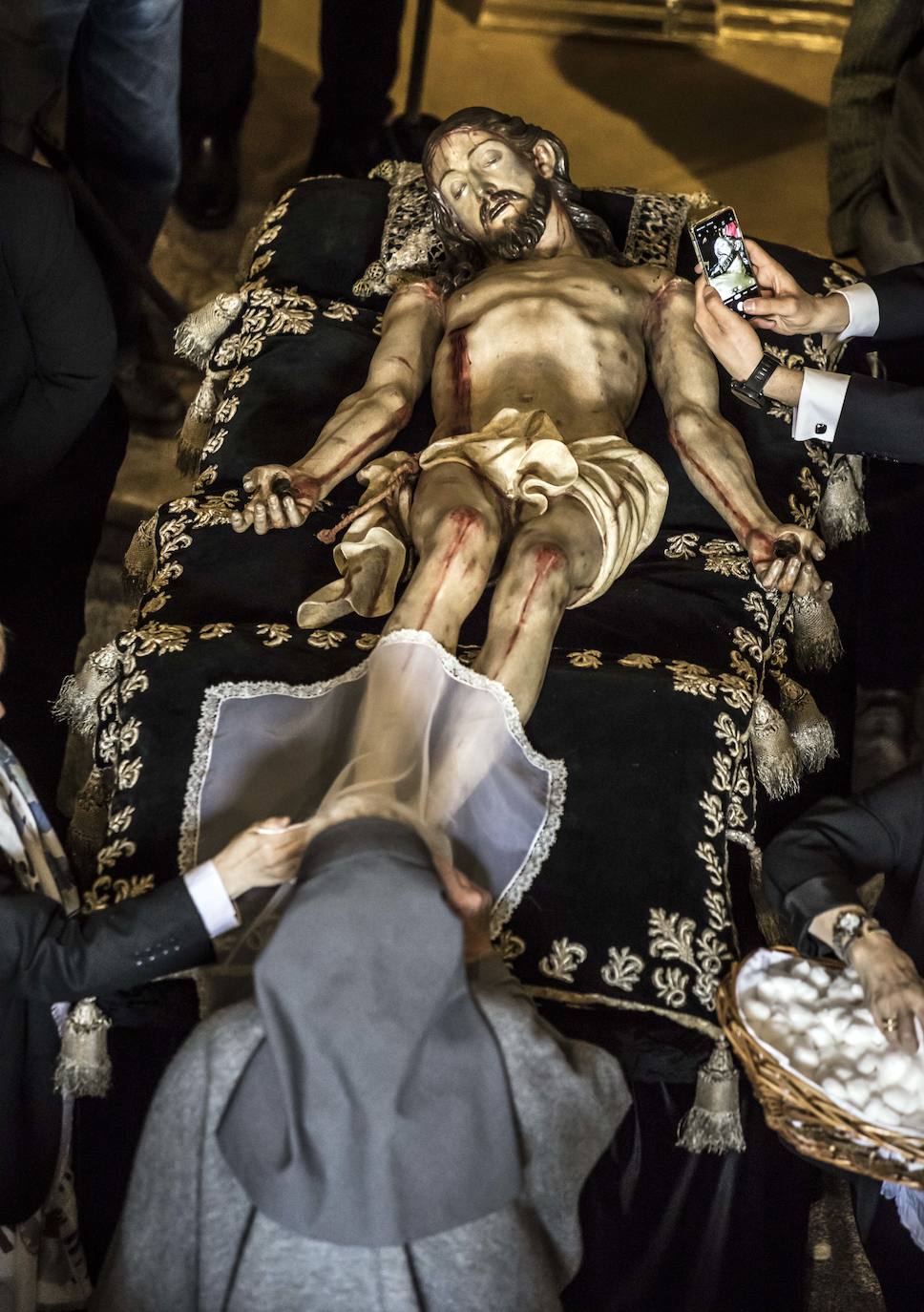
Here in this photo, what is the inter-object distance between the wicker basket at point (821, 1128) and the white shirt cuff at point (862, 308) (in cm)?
208

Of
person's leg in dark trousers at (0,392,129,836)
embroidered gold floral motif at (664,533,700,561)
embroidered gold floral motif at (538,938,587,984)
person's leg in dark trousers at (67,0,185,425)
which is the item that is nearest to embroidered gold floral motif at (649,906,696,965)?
embroidered gold floral motif at (538,938,587,984)

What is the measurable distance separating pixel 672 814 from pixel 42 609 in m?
1.71

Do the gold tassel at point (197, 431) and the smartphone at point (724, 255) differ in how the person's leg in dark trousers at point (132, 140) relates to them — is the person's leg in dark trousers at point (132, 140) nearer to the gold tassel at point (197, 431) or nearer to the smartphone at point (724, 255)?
the gold tassel at point (197, 431)

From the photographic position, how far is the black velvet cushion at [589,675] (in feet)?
9.48

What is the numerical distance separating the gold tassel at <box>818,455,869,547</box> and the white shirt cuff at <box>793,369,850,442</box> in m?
0.49

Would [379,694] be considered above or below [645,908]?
above

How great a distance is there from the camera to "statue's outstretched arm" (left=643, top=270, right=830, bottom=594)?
129 inches

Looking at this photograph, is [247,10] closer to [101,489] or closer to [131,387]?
[131,387]

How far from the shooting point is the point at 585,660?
10.5ft

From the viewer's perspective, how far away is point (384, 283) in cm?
416

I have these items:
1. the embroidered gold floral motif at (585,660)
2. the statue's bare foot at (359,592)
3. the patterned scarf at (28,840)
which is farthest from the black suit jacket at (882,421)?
the patterned scarf at (28,840)

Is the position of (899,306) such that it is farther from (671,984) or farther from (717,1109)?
(717,1109)

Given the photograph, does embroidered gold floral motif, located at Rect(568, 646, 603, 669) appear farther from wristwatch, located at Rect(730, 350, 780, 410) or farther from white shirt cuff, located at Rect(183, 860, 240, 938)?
white shirt cuff, located at Rect(183, 860, 240, 938)

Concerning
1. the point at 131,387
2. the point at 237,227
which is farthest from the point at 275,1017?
the point at 237,227
